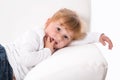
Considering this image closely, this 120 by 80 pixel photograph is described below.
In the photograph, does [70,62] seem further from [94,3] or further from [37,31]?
[94,3]

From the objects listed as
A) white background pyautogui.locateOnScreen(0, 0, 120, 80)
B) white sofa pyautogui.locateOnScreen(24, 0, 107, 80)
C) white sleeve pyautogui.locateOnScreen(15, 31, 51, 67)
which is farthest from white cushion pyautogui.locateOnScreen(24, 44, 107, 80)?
white background pyautogui.locateOnScreen(0, 0, 120, 80)

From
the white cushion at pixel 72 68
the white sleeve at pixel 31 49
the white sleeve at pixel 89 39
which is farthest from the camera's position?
the white sleeve at pixel 89 39

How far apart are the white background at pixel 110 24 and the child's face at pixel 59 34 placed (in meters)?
0.15

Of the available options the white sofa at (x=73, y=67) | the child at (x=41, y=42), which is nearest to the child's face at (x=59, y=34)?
the child at (x=41, y=42)

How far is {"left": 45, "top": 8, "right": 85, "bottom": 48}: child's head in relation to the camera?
1.12 metres

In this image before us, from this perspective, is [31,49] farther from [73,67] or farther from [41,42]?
[73,67]

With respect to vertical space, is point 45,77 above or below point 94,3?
below

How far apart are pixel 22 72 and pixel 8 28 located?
0.21 metres

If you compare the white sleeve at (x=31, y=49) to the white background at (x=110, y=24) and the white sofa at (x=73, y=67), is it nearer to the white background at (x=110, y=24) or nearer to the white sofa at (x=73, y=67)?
the white sofa at (x=73, y=67)

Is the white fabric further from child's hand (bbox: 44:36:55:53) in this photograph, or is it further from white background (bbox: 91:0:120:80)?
white background (bbox: 91:0:120:80)

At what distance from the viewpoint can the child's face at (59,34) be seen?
112 centimetres

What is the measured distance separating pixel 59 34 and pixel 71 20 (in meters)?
0.07

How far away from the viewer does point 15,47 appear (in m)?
1.14

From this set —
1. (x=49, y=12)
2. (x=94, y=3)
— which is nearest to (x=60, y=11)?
(x=49, y=12)
